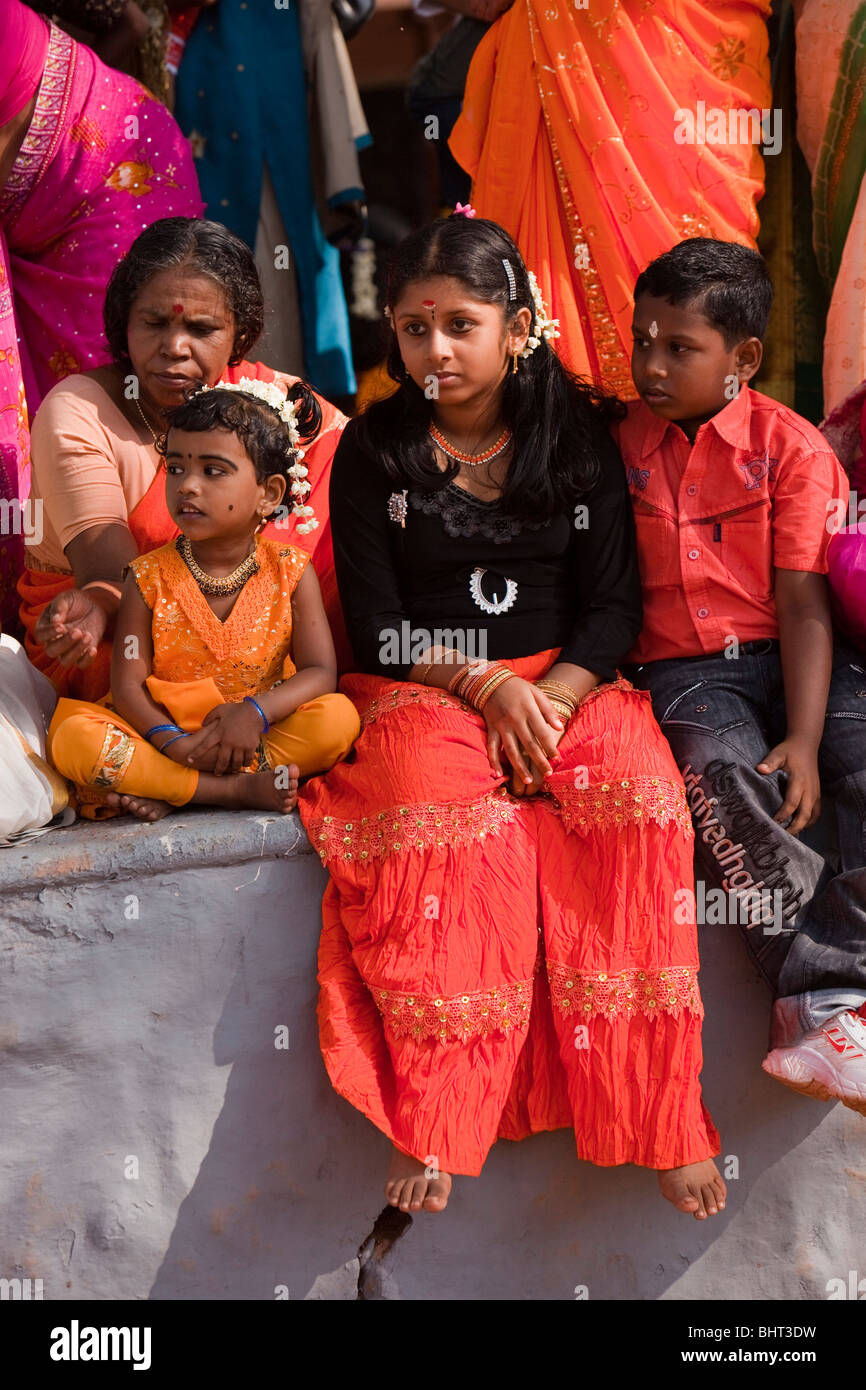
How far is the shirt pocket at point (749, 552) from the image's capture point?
2711 mm

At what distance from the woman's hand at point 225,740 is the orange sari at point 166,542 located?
1.49ft

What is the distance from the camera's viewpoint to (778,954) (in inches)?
94.7

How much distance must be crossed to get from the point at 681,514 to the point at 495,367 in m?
0.48

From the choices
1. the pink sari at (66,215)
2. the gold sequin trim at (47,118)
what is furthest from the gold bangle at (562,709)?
the gold sequin trim at (47,118)

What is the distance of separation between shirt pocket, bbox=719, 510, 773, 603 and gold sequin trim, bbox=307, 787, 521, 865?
71cm

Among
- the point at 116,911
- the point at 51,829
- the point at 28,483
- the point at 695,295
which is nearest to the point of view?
the point at 116,911

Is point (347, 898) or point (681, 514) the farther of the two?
point (681, 514)

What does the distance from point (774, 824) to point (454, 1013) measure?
685mm

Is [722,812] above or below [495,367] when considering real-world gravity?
below

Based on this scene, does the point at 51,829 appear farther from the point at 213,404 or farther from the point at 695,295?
the point at 695,295

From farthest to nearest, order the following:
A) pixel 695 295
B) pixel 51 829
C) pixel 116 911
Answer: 1. pixel 695 295
2. pixel 51 829
3. pixel 116 911

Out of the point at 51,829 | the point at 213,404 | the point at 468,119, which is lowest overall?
the point at 51,829

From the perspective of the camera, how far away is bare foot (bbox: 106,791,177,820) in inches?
98.2
